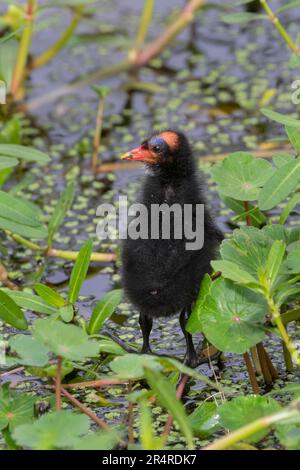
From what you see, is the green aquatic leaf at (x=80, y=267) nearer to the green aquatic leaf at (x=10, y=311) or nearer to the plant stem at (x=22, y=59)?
the green aquatic leaf at (x=10, y=311)

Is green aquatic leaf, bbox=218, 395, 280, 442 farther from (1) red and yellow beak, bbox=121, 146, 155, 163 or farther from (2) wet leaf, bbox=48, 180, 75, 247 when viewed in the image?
(2) wet leaf, bbox=48, 180, 75, 247

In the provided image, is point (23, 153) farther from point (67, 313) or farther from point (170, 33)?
point (170, 33)

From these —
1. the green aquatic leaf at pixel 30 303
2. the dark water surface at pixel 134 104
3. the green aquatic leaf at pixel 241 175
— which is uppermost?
the dark water surface at pixel 134 104

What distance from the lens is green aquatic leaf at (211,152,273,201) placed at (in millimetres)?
3781

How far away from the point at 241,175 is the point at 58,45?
92.8 inches

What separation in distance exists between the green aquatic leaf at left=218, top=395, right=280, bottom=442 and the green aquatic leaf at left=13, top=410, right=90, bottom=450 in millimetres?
440

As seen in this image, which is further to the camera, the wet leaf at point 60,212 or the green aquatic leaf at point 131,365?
the wet leaf at point 60,212

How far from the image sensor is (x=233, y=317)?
3469 millimetres

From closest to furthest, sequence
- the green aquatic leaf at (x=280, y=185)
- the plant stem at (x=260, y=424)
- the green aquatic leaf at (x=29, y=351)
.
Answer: the plant stem at (x=260, y=424) < the green aquatic leaf at (x=29, y=351) < the green aquatic leaf at (x=280, y=185)

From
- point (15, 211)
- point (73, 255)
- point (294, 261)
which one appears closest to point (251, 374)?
point (294, 261)

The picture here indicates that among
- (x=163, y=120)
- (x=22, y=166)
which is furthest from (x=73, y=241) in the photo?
(x=163, y=120)

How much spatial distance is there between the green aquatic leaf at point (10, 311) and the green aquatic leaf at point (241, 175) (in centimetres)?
75

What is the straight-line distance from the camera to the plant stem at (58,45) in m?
5.88

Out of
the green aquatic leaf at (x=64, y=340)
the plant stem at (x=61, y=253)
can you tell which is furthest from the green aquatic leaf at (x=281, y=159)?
the plant stem at (x=61, y=253)
